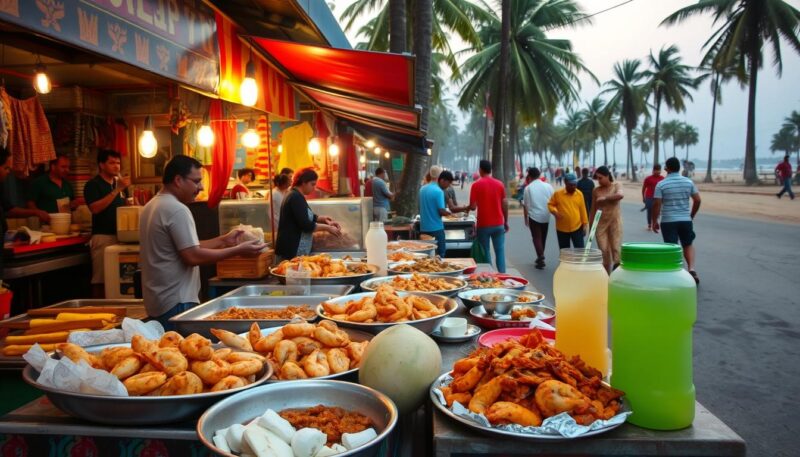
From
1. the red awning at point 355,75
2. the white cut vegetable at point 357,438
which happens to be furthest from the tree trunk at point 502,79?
the white cut vegetable at point 357,438

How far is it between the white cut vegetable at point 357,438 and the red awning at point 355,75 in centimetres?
392

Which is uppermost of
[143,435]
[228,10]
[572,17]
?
[572,17]

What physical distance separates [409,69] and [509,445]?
14.0 feet

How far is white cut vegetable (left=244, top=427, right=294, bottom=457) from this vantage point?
1340 mm

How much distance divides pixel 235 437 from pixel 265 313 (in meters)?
1.63

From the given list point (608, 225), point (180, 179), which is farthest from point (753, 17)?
point (180, 179)

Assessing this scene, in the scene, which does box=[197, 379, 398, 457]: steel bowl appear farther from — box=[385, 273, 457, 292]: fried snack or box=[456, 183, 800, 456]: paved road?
box=[456, 183, 800, 456]: paved road

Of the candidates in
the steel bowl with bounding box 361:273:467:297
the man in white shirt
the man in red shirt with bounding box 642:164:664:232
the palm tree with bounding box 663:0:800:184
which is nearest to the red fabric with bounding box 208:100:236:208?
the steel bowl with bounding box 361:273:467:297

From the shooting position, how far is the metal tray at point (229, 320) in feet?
8.79

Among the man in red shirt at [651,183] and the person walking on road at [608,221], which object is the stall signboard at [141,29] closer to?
the person walking on road at [608,221]

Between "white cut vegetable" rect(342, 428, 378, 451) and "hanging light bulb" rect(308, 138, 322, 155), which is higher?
"hanging light bulb" rect(308, 138, 322, 155)

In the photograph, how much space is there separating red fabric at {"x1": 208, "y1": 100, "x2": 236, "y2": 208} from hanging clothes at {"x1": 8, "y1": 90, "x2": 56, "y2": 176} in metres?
2.16

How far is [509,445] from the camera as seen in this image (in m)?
1.48

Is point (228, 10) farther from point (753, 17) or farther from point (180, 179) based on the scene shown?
point (753, 17)
